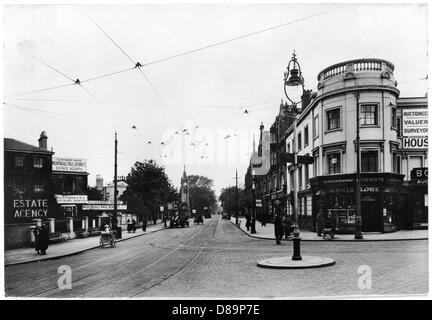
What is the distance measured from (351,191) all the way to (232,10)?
763 inches

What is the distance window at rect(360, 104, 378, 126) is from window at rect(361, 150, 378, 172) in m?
1.79

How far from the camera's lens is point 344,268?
12031 millimetres

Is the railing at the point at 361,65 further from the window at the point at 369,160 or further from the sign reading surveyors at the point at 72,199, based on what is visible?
the sign reading surveyors at the point at 72,199

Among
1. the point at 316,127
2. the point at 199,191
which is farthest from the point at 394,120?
the point at 199,191

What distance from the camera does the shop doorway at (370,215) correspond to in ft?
85.3

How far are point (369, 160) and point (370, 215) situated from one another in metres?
3.41

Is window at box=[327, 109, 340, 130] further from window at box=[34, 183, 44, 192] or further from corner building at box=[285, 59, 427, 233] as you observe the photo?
A: window at box=[34, 183, 44, 192]

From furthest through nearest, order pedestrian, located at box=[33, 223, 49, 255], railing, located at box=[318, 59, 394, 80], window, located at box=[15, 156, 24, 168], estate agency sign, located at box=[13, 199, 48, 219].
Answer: window, located at box=[15, 156, 24, 168], railing, located at box=[318, 59, 394, 80], estate agency sign, located at box=[13, 199, 48, 219], pedestrian, located at box=[33, 223, 49, 255]

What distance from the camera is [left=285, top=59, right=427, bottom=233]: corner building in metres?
25.4

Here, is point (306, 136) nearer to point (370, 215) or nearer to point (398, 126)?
point (398, 126)

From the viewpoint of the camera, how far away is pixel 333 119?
89.5 feet

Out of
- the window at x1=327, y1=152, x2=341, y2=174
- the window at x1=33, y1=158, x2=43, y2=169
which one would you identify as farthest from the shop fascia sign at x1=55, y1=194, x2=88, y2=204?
the window at x1=327, y1=152, x2=341, y2=174

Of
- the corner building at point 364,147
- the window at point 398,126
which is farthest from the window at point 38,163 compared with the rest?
the window at point 398,126
